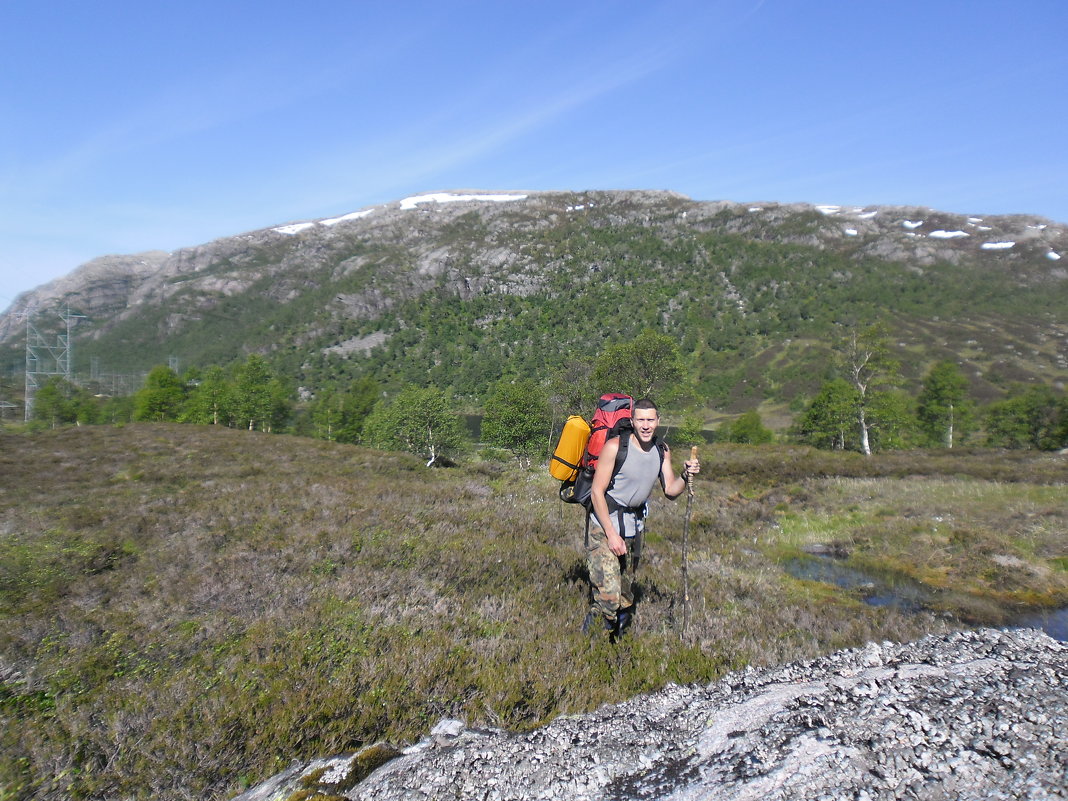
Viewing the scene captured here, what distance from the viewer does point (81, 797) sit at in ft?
10.9

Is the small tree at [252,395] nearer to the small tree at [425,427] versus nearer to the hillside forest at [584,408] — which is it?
the hillside forest at [584,408]

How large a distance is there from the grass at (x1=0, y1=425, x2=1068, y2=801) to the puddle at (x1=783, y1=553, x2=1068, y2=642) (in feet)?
1.52

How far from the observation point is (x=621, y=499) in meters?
5.34

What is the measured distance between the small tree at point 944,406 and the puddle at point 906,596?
→ 161 feet

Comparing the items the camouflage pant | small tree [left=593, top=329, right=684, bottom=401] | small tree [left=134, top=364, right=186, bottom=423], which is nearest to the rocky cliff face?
the camouflage pant

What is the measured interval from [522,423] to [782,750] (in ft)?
109

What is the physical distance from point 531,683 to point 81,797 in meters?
3.13

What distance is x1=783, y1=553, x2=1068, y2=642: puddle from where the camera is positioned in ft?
24.7

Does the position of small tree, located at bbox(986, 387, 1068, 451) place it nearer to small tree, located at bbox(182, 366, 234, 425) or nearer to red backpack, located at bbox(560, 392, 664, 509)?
red backpack, located at bbox(560, 392, 664, 509)

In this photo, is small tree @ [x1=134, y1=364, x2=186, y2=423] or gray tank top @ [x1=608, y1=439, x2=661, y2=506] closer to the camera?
gray tank top @ [x1=608, y1=439, x2=661, y2=506]

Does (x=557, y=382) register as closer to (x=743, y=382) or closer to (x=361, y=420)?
(x=361, y=420)

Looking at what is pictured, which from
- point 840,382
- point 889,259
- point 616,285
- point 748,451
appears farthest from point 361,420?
point 889,259

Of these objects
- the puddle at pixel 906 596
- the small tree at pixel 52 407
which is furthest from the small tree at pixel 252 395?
the puddle at pixel 906 596

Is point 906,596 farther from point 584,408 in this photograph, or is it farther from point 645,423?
point 584,408
